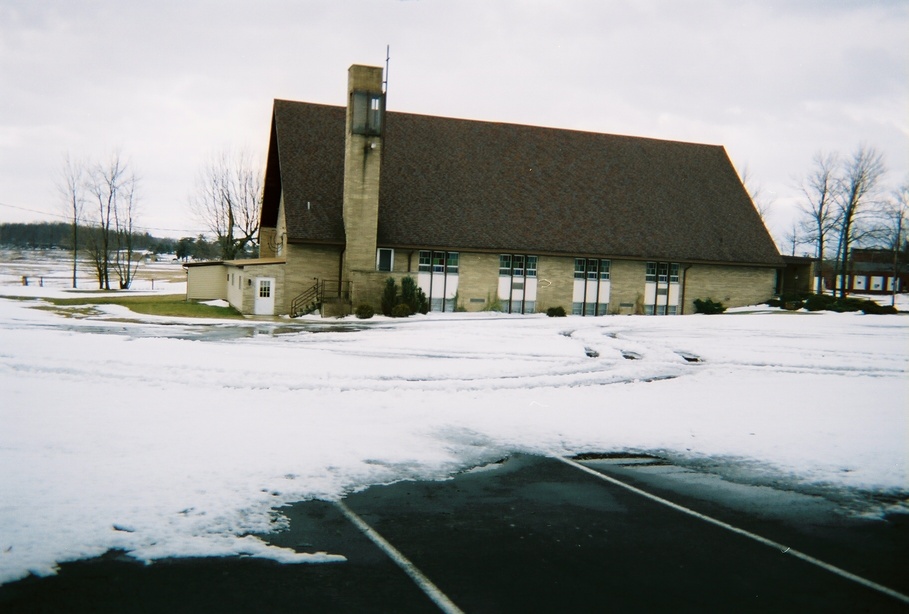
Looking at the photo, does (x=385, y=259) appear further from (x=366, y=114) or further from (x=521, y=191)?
(x=521, y=191)

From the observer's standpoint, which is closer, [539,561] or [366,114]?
[539,561]

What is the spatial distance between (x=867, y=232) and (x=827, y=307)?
25006 millimetres

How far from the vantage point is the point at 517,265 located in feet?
121

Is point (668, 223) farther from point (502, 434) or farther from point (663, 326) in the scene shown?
point (502, 434)

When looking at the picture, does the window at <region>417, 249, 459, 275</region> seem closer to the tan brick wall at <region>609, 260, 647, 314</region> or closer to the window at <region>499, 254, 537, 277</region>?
the window at <region>499, 254, 537, 277</region>

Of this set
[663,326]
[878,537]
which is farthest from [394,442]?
[663,326]

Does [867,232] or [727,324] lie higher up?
[867,232]

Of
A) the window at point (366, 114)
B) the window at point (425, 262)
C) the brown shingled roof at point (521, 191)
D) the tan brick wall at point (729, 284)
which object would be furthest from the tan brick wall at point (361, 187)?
the tan brick wall at point (729, 284)

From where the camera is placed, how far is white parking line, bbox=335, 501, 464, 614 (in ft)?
15.9

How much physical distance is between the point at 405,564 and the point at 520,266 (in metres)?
31.8

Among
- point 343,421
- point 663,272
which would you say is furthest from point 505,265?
point 343,421

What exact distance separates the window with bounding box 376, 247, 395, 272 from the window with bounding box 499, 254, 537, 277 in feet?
18.9

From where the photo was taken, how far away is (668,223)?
40.7 meters

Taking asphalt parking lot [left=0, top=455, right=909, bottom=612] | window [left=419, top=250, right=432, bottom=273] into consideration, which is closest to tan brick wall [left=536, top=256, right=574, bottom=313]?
window [left=419, top=250, right=432, bottom=273]
